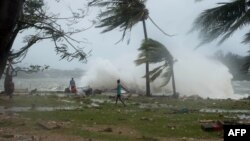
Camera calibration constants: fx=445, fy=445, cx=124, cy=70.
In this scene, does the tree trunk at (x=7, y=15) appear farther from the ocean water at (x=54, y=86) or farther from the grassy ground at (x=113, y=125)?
the ocean water at (x=54, y=86)

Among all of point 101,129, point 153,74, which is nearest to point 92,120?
point 101,129

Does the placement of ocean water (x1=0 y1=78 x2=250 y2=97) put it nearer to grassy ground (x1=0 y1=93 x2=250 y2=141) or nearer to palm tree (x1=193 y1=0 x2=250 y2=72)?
grassy ground (x1=0 y1=93 x2=250 y2=141)

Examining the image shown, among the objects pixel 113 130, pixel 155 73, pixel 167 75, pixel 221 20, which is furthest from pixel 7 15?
pixel 167 75

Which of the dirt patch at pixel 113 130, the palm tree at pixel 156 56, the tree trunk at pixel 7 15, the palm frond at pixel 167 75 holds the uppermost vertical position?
the palm tree at pixel 156 56

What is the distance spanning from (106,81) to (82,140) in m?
40.3

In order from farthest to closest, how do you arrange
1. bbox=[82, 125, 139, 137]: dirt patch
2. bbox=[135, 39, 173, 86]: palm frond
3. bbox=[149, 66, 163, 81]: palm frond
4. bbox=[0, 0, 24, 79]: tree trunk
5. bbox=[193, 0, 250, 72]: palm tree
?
bbox=[149, 66, 163, 81]: palm frond → bbox=[135, 39, 173, 86]: palm frond → bbox=[82, 125, 139, 137]: dirt patch → bbox=[193, 0, 250, 72]: palm tree → bbox=[0, 0, 24, 79]: tree trunk

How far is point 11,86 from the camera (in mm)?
23891

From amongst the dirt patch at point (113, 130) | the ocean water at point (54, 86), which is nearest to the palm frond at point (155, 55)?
the dirt patch at point (113, 130)

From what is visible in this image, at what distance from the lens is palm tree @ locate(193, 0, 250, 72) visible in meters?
11.3

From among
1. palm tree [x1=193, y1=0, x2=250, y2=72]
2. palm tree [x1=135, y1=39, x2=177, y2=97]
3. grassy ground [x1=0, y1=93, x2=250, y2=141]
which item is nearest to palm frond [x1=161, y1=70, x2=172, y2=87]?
palm tree [x1=135, y1=39, x2=177, y2=97]

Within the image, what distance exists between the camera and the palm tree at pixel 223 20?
11336mm

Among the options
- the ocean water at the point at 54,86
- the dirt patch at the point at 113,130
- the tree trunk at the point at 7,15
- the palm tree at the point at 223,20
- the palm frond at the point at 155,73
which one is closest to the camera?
the tree trunk at the point at 7,15

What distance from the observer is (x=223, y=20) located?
37.7 ft

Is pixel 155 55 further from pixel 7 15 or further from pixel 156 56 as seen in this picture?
pixel 7 15
